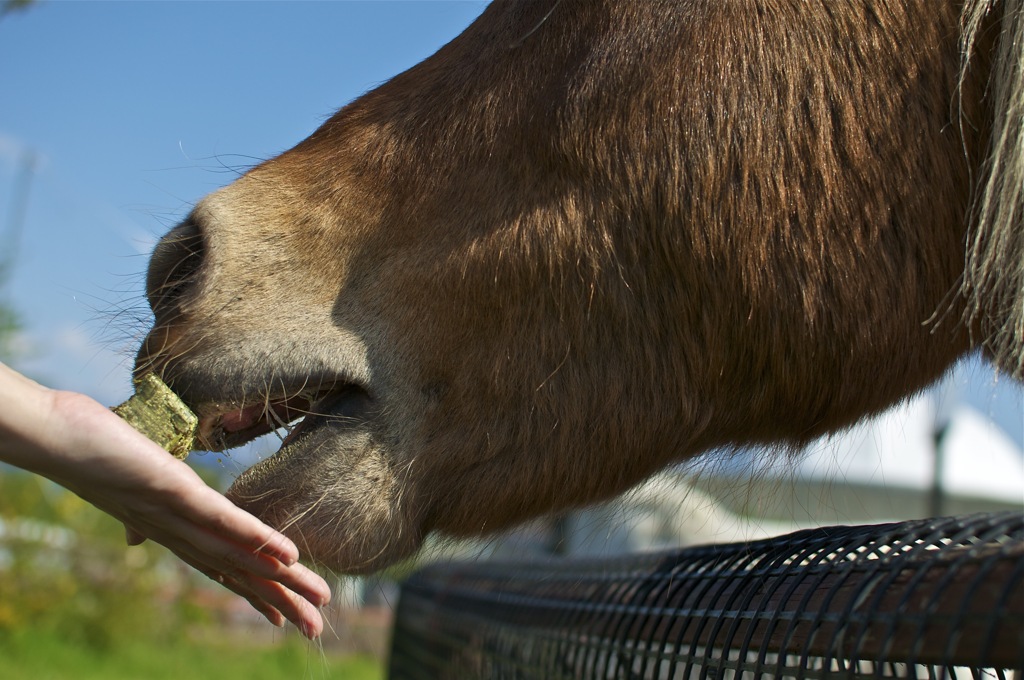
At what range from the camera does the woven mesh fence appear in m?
0.93

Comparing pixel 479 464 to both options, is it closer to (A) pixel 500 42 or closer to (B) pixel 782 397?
(B) pixel 782 397

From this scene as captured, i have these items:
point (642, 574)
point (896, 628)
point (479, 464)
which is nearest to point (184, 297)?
point (479, 464)

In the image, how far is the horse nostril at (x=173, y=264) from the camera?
1674mm

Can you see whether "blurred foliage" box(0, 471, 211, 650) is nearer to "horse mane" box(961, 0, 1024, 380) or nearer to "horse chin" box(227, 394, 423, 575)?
"horse chin" box(227, 394, 423, 575)

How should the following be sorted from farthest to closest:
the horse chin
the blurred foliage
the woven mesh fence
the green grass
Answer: the blurred foliage < the green grass < the horse chin < the woven mesh fence

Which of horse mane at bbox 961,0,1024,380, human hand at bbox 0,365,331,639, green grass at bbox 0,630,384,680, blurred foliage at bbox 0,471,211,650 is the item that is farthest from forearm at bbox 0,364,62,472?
blurred foliage at bbox 0,471,211,650

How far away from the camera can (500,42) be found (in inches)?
71.2

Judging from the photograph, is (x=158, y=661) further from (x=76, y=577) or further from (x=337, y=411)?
(x=337, y=411)

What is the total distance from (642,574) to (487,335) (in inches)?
28.5

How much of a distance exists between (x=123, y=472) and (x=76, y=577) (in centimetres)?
755

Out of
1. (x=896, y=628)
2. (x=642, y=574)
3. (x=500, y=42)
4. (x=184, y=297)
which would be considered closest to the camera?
(x=896, y=628)

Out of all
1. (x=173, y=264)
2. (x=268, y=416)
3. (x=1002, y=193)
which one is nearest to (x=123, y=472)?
(x=268, y=416)

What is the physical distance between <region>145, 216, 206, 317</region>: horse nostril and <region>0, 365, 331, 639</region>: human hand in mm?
425

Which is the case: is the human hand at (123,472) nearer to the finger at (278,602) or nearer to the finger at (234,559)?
the finger at (234,559)
